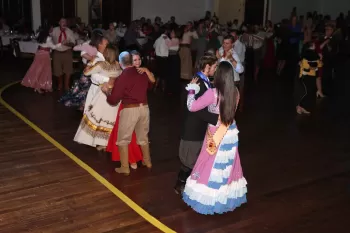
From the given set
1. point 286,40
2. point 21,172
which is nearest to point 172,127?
point 21,172

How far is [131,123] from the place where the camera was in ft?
15.1

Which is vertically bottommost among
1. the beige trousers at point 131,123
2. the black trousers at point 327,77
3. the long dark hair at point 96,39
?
the black trousers at point 327,77

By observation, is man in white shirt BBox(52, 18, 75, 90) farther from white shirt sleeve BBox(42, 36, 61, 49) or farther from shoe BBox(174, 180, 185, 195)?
shoe BBox(174, 180, 185, 195)

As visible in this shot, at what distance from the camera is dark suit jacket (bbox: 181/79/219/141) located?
154 inches

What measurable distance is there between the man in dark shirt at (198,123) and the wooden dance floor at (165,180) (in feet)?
1.55

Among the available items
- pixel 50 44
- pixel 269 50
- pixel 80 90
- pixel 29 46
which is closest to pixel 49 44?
pixel 50 44

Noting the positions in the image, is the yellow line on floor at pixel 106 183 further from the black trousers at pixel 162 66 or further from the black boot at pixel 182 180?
the black trousers at pixel 162 66

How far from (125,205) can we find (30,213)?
0.81m

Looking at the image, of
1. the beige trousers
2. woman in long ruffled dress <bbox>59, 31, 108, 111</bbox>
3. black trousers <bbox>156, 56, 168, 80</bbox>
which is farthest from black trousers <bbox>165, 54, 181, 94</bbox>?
the beige trousers

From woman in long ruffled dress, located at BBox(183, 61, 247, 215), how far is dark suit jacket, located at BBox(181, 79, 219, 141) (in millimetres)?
60

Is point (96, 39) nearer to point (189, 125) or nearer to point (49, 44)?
point (189, 125)

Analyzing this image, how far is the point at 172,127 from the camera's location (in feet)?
22.3

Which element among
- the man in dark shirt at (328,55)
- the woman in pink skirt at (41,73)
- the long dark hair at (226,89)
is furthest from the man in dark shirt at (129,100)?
the man in dark shirt at (328,55)

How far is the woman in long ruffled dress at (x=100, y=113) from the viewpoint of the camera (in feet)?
17.1
